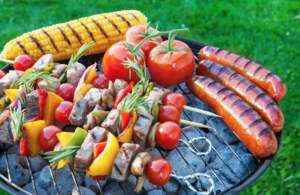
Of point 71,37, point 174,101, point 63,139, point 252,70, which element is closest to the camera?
point 63,139

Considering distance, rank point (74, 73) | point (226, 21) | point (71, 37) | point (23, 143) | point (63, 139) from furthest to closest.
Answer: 1. point (226, 21)
2. point (71, 37)
3. point (74, 73)
4. point (23, 143)
5. point (63, 139)

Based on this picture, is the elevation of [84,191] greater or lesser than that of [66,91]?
lesser

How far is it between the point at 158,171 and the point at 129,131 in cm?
44

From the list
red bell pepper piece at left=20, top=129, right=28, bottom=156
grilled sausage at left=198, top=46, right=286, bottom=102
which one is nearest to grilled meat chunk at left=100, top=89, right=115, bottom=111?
red bell pepper piece at left=20, top=129, right=28, bottom=156

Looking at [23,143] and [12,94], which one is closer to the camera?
[23,143]

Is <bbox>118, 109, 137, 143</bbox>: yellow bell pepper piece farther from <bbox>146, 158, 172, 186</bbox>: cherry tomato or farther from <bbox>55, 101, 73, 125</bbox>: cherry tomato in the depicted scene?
<bbox>55, 101, 73, 125</bbox>: cherry tomato

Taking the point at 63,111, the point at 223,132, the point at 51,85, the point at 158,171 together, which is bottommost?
the point at 223,132

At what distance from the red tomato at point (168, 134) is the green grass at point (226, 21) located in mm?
3008

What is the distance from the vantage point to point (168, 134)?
7.91ft

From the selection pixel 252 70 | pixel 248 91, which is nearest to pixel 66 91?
pixel 248 91

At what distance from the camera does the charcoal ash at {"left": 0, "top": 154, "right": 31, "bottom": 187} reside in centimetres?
257

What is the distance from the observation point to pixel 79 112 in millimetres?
2488

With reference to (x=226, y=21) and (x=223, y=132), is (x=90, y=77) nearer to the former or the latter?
(x=223, y=132)

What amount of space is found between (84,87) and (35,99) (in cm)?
49
